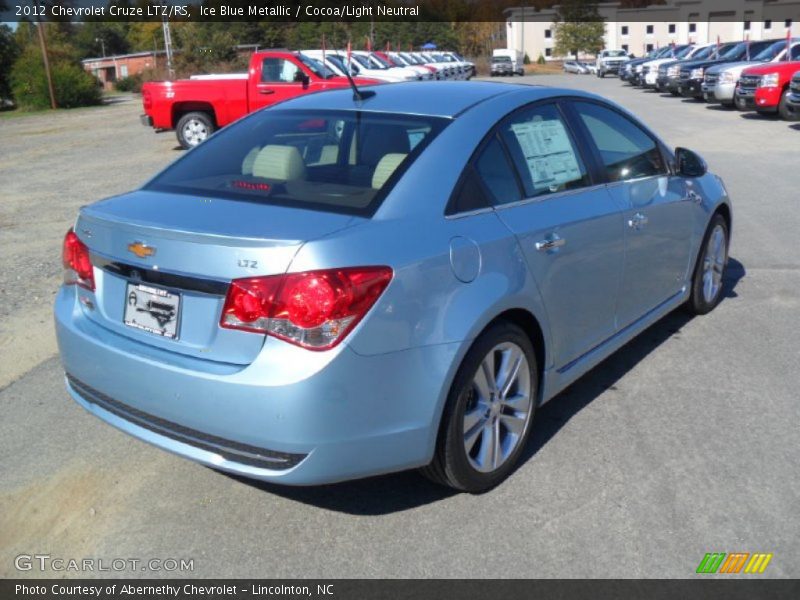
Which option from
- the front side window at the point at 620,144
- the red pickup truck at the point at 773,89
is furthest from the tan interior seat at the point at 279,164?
the red pickup truck at the point at 773,89

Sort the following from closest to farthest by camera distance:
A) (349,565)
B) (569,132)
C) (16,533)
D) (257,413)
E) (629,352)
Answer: (257,413)
(349,565)
(16,533)
(569,132)
(629,352)

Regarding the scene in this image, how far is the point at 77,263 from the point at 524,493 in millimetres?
2190

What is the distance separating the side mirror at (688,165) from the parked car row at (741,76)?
14970 mm

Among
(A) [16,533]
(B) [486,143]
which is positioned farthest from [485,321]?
(A) [16,533]

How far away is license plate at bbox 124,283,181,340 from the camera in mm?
3227

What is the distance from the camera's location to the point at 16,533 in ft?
11.4

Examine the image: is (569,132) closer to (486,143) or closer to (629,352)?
(486,143)

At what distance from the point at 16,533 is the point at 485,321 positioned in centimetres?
209

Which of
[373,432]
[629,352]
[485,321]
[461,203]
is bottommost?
[629,352]

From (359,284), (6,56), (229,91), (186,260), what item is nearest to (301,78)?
(229,91)

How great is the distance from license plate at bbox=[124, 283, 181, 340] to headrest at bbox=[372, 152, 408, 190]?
940 millimetres

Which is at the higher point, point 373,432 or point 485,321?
point 485,321

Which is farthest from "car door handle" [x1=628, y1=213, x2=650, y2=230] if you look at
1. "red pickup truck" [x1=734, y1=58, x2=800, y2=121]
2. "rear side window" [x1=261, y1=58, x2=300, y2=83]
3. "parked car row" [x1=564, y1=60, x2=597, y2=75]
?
"parked car row" [x1=564, y1=60, x2=597, y2=75]

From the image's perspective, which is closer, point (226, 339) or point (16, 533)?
point (226, 339)
